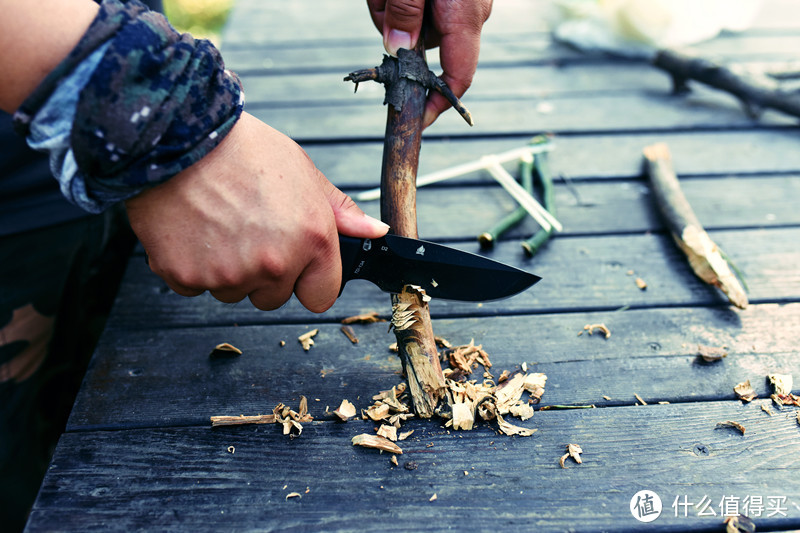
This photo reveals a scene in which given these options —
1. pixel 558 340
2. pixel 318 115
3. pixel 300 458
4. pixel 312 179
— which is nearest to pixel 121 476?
pixel 300 458

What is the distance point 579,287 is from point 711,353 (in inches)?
15.2

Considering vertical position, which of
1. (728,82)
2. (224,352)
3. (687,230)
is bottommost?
(224,352)

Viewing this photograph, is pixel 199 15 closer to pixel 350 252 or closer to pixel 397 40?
pixel 397 40

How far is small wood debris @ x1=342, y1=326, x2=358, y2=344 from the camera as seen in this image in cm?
152

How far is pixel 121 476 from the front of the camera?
1.17m

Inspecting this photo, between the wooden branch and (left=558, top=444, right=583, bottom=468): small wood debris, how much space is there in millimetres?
2044

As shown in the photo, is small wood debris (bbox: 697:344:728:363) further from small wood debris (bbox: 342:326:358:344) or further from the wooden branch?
Result: the wooden branch

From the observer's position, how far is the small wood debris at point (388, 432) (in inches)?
48.7

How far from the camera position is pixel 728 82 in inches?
102

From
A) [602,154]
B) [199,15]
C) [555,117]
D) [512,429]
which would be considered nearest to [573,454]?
[512,429]

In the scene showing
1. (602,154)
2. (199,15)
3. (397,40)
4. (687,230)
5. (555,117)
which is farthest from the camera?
(199,15)

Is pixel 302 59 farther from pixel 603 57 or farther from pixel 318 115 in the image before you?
pixel 603 57

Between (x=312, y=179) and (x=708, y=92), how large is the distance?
8.03 ft

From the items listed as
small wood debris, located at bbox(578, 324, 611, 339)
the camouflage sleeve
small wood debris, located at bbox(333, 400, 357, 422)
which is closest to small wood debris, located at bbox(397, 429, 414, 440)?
small wood debris, located at bbox(333, 400, 357, 422)
